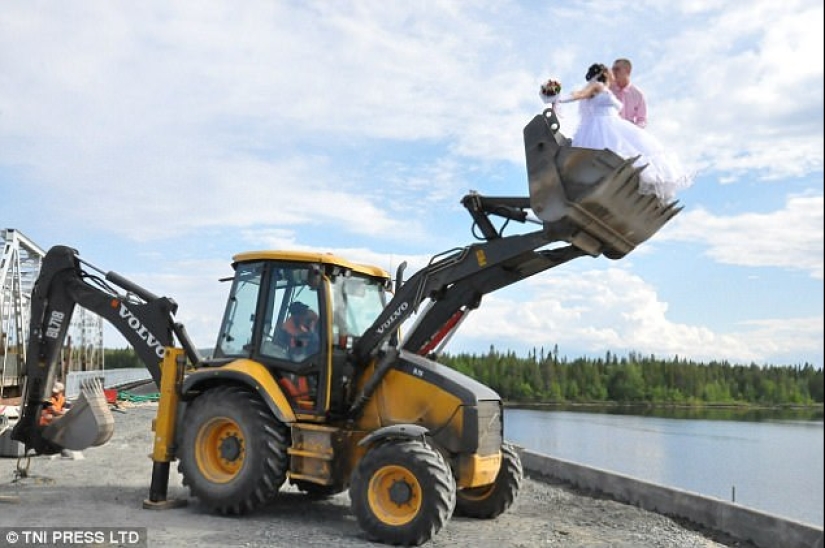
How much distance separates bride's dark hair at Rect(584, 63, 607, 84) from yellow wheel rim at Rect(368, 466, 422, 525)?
3.35 meters

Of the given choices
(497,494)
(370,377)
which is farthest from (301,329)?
(497,494)

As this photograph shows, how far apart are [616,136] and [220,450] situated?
14.9ft

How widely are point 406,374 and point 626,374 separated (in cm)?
7085

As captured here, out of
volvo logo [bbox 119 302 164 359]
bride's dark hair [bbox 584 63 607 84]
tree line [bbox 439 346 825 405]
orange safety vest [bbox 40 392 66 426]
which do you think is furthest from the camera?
tree line [bbox 439 346 825 405]

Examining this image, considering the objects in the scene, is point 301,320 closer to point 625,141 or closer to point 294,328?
point 294,328

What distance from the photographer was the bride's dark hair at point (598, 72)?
597 centimetres

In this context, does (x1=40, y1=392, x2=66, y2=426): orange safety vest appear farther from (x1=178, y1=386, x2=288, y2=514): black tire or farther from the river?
the river

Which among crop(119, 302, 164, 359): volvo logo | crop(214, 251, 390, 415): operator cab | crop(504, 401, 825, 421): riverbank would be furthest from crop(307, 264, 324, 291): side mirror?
crop(504, 401, 825, 421): riverbank

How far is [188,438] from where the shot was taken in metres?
7.69

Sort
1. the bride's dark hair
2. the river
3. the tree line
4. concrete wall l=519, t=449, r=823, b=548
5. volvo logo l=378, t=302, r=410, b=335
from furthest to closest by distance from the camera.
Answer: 1. the tree line
2. volvo logo l=378, t=302, r=410, b=335
3. concrete wall l=519, t=449, r=823, b=548
4. the bride's dark hair
5. the river

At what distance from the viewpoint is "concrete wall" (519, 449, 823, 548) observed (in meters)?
7.18

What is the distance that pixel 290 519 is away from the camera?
7469mm

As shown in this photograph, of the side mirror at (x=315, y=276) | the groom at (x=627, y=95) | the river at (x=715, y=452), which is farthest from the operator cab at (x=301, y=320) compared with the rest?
the river at (x=715, y=452)

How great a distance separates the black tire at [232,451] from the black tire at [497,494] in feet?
5.93
